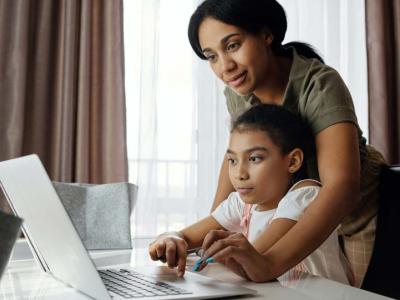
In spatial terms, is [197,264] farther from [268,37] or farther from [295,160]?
[268,37]

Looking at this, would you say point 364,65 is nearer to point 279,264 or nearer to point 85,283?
point 279,264

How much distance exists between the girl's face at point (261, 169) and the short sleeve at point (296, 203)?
88mm

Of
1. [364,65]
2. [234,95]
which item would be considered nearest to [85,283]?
[234,95]

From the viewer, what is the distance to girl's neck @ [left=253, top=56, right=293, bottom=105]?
4.12 feet

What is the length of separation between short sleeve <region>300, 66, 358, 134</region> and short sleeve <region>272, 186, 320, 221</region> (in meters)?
0.13

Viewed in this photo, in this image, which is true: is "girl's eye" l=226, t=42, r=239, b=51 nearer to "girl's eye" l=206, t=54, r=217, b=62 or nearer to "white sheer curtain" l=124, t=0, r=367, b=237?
"girl's eye" l=206, t=54, r=217, b=62

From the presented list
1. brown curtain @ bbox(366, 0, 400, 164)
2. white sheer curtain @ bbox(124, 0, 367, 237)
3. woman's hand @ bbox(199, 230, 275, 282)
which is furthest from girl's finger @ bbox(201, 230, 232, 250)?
brown curtain @ bbox(366, 0, 400, 164)

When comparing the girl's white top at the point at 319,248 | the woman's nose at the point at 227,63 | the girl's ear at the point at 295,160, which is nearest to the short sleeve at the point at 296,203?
the girl's white top at the point at 319,248

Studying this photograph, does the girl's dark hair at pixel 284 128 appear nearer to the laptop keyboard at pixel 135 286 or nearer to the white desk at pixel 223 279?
the white desk at pixel 223 279

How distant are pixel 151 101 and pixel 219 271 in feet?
6.52

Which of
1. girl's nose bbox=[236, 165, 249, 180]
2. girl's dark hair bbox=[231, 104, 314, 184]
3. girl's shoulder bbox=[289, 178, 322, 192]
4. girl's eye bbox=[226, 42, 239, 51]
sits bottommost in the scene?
girl's shoulder bbox=[289, 178, 322, 192]

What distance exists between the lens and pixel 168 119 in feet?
9.23

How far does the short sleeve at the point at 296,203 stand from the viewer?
38.3 inches

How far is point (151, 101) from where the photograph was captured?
2.78 meters
